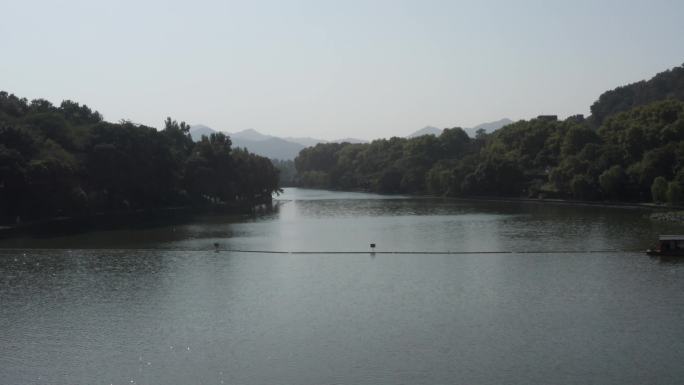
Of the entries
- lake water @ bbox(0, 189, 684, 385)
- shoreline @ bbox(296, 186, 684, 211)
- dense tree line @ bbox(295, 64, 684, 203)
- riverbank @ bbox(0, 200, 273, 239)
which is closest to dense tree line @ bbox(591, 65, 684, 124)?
dense tree line @ bbox(295, 64, 684, 203)

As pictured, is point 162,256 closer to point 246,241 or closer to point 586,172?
point 246,241

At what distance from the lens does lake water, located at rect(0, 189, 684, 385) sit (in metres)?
17.1

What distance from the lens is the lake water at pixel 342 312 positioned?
1709 centimetres

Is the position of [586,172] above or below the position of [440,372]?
above

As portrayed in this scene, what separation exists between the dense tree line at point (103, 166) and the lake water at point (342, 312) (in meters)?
10.9

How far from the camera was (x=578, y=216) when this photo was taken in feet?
190

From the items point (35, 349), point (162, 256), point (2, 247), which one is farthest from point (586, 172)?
point (35, 349)

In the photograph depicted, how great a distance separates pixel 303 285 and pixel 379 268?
17.7 feet

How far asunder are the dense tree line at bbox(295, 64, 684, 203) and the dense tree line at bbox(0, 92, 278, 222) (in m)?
29.0

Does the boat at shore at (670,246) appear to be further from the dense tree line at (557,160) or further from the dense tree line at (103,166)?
the dense tree line at (103,166)

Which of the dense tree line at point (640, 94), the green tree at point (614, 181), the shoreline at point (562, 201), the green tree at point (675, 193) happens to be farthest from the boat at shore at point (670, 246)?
the dense tree line at point (640, 94)

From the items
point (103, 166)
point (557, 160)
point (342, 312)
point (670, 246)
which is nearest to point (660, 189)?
point (557, 160)

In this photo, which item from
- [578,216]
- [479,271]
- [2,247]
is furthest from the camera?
[578,216]

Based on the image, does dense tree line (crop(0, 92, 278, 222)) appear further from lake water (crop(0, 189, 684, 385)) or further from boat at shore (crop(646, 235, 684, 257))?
boat at shore (crop(646, 235, 684, 257))
